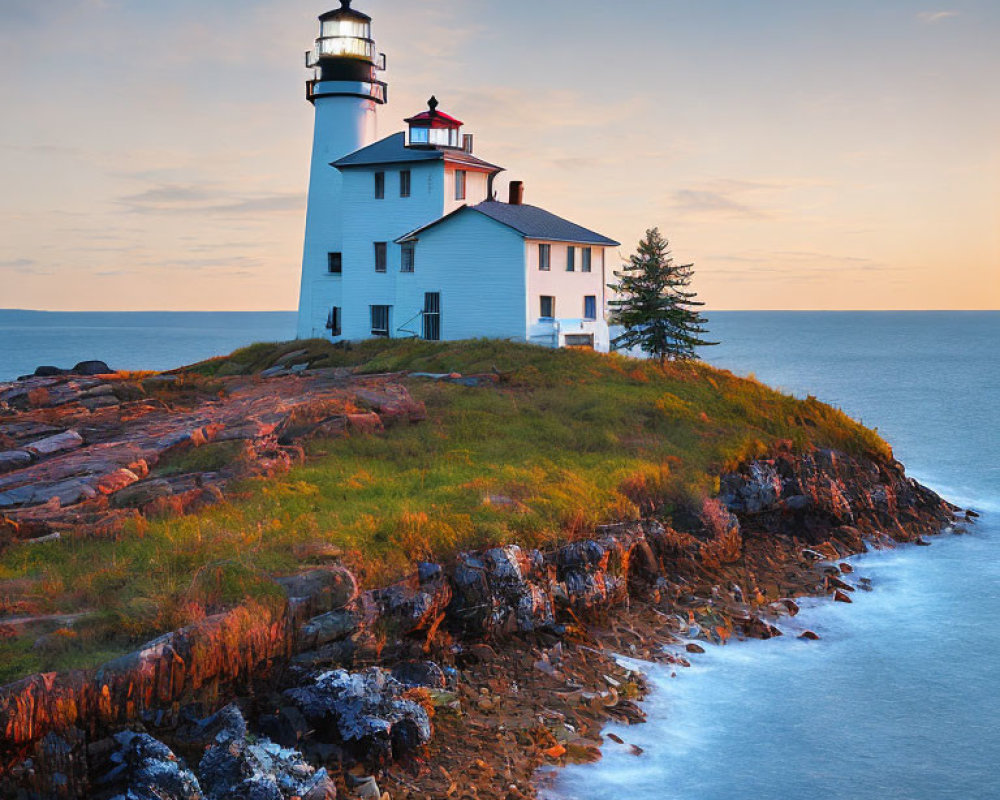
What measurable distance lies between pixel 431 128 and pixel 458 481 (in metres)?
25.4

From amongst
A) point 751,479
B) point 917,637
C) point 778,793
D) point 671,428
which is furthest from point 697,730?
point 671,428

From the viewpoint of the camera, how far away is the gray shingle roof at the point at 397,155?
40000 mm

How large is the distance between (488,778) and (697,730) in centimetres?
398

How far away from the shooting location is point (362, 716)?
12164mm

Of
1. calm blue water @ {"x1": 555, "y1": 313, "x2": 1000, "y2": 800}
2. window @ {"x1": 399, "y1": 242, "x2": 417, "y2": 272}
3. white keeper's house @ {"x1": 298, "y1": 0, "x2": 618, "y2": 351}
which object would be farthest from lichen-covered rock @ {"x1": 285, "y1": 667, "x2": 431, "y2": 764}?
window @ {"x1": 399, "y1": 242, "x2": 417, "y2": 272}

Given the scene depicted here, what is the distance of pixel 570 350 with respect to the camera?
35.3m

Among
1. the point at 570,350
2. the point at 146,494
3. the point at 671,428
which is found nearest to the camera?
the point at 146,494

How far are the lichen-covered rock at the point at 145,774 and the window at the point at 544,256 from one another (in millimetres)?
29081

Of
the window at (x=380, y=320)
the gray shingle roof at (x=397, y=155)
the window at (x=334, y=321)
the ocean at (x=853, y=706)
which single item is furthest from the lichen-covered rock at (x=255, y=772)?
the window at (x=334, y=321)

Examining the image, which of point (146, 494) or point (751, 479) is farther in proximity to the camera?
point (751, 479)

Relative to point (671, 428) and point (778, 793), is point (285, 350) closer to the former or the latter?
point (671, 428)

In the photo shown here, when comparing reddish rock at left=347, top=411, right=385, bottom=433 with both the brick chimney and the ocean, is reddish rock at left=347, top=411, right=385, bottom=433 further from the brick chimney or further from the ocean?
the brick chimney

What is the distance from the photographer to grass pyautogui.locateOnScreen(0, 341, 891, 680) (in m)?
13.6

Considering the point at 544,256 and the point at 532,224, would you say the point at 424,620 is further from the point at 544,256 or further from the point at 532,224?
the point at 532,224
